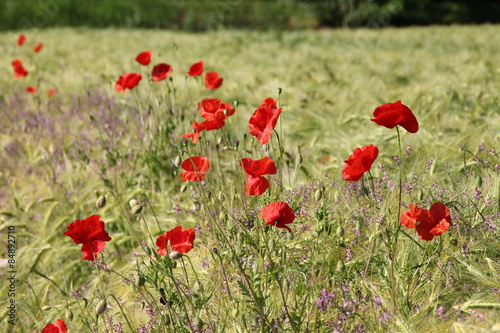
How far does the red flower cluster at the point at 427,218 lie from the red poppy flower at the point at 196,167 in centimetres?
65

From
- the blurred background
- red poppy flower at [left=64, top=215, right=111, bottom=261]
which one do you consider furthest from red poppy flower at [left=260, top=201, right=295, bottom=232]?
the blurred background

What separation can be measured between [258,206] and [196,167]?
405 mm

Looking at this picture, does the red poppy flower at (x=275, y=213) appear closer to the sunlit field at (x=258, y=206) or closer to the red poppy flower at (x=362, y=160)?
the sunlit field at (x=258, y=206)

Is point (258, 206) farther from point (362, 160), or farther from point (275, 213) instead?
point (362, 160)

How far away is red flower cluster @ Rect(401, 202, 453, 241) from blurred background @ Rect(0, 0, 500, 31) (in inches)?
449

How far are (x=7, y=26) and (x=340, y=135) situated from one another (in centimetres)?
1179

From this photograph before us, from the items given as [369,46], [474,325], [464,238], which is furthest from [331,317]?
[369,46]

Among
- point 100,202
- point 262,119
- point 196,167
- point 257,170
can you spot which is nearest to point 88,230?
point 100,202

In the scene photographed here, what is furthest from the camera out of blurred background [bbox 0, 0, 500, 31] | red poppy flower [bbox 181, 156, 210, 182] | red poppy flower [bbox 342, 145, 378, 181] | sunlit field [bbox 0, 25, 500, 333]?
blurred background [bbox 0, 0, 500, 31]

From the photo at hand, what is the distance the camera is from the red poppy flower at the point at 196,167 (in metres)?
1.49

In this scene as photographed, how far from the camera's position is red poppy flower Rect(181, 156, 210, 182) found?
149 centimetres

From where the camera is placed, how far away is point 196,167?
59.2 inches

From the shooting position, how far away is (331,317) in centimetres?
141

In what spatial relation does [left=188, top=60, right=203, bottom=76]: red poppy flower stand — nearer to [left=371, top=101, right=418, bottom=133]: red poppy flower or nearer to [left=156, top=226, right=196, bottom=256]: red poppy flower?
[left=156, top=226, right=196, bottom=256]: red poppy flower
